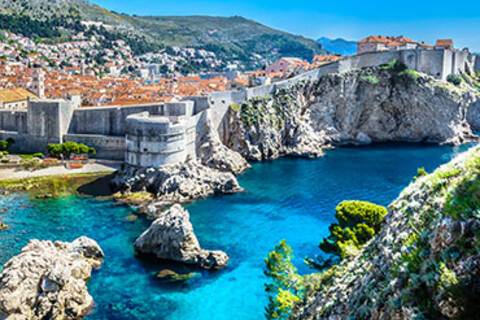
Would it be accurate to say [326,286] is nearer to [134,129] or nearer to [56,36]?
[134,129]

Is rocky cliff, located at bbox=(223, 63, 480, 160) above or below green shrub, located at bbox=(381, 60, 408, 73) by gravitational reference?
below

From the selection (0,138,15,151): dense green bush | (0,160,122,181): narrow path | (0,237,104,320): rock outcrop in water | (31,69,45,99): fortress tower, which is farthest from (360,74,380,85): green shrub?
(0,237,104,320): rock outcrop in water

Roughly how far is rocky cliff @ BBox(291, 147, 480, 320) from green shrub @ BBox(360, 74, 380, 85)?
49.9m

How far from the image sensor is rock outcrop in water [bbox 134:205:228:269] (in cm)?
2245

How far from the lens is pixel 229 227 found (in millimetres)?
28016

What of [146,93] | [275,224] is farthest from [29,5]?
[275,224]

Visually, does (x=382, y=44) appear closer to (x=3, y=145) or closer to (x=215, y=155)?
(x=215, y=155)

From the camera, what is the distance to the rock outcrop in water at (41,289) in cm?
1712

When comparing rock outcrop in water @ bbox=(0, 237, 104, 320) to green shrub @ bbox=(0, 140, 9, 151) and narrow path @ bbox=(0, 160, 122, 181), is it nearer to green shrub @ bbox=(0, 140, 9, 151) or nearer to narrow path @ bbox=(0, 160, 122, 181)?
narrow path @ bbox=(0, 160, 122, 181)

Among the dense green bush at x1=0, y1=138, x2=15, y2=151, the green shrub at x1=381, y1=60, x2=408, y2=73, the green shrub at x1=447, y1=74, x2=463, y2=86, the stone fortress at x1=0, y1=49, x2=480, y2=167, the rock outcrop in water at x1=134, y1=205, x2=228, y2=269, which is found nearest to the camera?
the rock outcrop in water at x1=134, y1=205, x2=228, y2=269

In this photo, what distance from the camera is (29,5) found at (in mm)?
132000

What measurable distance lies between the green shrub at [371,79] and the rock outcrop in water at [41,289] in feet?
142

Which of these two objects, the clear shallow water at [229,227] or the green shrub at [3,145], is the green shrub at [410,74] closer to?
the clear shallow water at [229,227]

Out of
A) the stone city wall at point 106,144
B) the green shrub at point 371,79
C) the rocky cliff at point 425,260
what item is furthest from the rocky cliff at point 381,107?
the rocky cliff at point 425,260
